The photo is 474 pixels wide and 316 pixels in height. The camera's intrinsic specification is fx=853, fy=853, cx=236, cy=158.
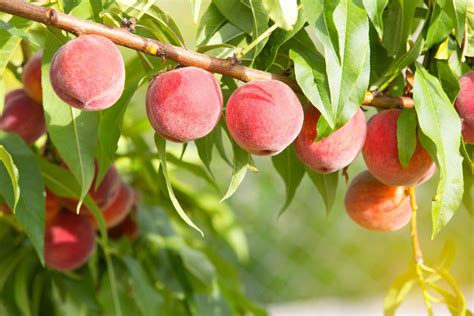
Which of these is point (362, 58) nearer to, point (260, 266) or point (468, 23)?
point (468, 23)

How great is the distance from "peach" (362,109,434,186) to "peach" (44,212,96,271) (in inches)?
19.1

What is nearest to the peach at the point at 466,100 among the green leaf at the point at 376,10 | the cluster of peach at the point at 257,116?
the cluster of peach at the point at 257,116

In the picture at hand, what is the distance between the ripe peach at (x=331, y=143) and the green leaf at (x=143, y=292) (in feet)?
1.55

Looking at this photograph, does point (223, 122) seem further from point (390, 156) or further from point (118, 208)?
point (118, 208)

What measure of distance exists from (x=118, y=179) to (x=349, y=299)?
2432mm

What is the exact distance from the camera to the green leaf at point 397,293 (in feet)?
3.28

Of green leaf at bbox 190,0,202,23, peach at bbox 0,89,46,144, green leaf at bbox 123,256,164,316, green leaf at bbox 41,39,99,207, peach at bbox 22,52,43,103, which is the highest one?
green leaf at bbox 190,0,202,23

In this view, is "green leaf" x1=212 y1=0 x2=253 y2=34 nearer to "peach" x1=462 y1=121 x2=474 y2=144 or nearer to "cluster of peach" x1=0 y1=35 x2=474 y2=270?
"cluster of peach" x1=0 y1=35 x2=474 y2=270

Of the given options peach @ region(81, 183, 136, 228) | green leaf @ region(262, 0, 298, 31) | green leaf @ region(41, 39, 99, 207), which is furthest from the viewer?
peach @ region(81, 183, 136, 228)

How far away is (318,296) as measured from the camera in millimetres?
3430

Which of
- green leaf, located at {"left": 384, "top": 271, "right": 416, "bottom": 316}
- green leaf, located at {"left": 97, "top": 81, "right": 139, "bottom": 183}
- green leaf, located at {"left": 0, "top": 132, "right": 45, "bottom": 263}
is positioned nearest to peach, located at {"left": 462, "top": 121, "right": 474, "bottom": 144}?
green leaf, located at {"left": 384, "top": 271, "right": 416, "bottom": 316}

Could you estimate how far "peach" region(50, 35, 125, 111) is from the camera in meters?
0.72

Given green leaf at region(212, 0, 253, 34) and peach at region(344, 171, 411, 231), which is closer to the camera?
green leaf at region(212, 0, 253, 34)

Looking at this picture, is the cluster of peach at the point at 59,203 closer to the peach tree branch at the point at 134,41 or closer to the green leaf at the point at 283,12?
the peach tree branch at the point at 134,41
